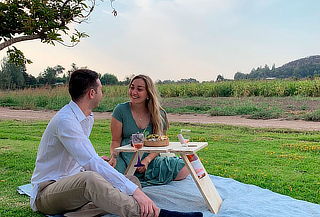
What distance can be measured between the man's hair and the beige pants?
0.66m

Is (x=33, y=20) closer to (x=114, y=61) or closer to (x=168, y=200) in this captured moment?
(x=168, y=200)

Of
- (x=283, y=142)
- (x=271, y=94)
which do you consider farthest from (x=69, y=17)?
(x=271, y=94)

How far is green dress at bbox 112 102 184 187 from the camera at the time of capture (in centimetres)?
491

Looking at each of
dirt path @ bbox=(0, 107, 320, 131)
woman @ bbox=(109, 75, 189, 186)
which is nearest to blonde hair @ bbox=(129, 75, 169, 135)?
woman @ bbox=(109, 75, 189, 186)

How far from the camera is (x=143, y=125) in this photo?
4.96 m

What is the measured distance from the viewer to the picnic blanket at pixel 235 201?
4070mm

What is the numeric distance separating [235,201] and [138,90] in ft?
5.16

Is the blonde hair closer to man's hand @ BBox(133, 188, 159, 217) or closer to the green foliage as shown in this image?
man's hand @ BBox(133, 188, 159, 217)

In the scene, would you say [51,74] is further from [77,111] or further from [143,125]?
[77,111]

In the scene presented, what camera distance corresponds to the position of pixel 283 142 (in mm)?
10125

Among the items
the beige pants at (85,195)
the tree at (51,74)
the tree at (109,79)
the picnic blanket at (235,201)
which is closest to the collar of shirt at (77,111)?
the beige pants at (85,195)

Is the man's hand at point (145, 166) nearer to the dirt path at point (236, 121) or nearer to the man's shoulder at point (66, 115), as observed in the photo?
the man's shoulder at point (66, 115)

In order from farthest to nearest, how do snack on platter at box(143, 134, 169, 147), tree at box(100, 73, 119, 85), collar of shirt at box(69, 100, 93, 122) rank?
1. tree at box(100, 73, 119, 85)
2. snack on platter at box(143, 134, 169, 147)
3. collar of shirt at box(69, 100, 93, 122)

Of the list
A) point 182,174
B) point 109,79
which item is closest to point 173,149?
point 182,174
